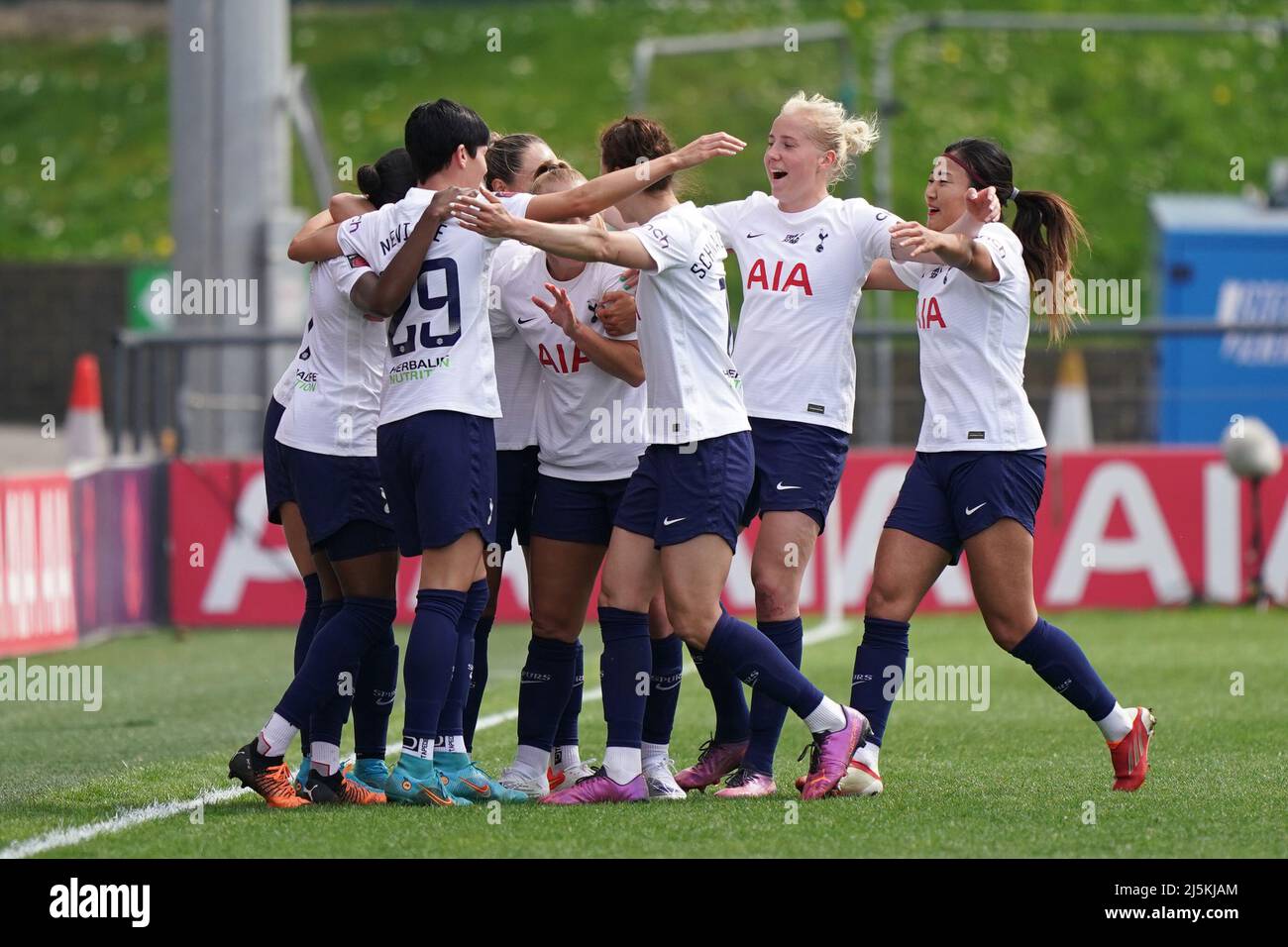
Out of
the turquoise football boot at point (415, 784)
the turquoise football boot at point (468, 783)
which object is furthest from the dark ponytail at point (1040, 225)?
the turquoise football boot at point (415, 784)

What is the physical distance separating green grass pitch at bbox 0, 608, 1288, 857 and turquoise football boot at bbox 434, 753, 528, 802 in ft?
0.79

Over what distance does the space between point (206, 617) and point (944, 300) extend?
778 cm

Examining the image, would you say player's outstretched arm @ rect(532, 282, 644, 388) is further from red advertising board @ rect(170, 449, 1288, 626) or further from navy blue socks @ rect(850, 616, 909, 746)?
red advertising board @ rect(170, 449, 1288, 626)

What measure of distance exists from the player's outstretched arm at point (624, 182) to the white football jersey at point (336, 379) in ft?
2.47

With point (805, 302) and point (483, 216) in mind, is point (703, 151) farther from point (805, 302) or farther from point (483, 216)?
point (805, 302)


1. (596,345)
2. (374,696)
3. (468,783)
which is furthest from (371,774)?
(596,345)

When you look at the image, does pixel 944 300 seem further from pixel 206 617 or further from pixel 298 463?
pixel 206 617

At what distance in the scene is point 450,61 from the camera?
102 feet

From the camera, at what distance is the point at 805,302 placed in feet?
20.9

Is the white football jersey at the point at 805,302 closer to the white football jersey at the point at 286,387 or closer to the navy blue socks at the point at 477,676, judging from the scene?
the navy blue socks at the point at 477,676

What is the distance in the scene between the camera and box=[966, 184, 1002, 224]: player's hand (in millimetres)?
6223

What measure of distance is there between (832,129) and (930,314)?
68cm

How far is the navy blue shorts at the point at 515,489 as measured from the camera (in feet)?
21.6
